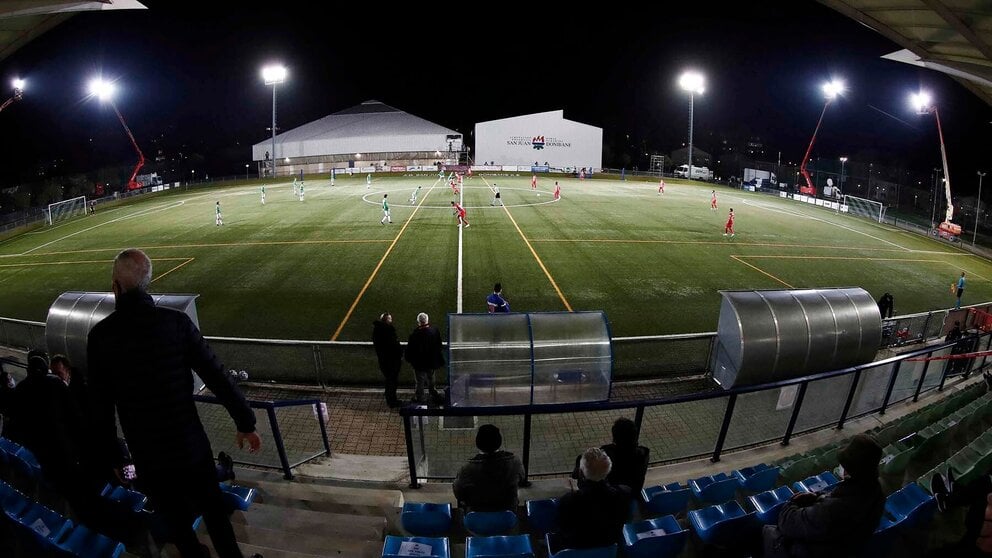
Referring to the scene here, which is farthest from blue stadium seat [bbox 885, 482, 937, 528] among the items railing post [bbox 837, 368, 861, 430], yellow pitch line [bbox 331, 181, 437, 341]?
yellow pitch line [bbox 331, 181, 437, 341]

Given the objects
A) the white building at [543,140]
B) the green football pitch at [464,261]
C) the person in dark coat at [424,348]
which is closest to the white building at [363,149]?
the white building at [543,140]

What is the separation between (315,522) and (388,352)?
5.36 m

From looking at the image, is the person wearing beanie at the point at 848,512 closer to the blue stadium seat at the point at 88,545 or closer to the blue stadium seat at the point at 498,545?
the blue stadium seat at the point at 498,545

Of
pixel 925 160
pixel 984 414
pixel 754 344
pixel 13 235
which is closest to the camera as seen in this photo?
pixel 984 414

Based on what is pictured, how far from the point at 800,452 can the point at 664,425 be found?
1.89 meters

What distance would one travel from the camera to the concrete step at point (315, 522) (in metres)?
4.93

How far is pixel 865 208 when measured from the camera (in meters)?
47.3

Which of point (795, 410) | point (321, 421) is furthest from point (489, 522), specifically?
point (795, 410)

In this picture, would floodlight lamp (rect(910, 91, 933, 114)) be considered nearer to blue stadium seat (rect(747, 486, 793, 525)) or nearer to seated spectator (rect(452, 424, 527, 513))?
blue stadium seat (rect(747, 486, 793, 525))

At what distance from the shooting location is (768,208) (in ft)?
153

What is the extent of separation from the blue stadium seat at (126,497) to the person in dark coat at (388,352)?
18.4ft

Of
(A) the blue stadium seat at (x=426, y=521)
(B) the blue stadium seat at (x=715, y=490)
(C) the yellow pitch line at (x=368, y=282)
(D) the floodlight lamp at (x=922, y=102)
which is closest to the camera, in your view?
(A) the blue stadium seat at (x=426, y=521)

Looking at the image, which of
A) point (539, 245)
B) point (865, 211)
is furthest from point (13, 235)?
point (865, 211)

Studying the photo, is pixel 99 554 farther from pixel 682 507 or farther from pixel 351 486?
pixel 682 507
